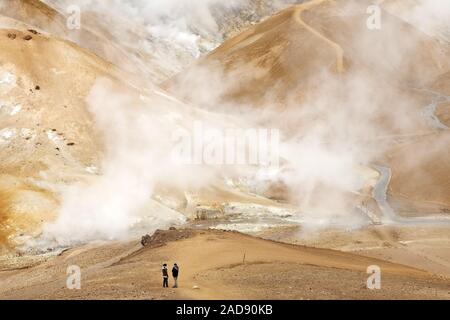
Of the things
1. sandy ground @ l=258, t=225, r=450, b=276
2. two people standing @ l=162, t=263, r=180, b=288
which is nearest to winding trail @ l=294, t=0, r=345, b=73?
sandy ground @ l=258, t=225, r=450, b=276

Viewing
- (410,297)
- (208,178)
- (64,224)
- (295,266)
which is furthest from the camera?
(208,178)

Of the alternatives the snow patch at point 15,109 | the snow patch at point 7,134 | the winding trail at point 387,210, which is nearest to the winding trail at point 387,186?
the winding trail at point 387,210

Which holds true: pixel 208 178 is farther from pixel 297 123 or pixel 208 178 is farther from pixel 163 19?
pixel 163 19

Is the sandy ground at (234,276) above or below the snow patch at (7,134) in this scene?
below

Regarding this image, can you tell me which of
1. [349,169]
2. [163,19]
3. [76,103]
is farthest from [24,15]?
[349,169]

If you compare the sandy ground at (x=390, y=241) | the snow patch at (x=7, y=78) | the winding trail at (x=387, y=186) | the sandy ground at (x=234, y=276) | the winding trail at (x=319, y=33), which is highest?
the winding trail at (x=319, y=33)

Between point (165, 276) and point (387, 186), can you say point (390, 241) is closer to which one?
point (387, 186)

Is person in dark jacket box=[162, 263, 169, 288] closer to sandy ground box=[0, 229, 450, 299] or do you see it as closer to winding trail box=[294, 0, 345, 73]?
sandy ground box=[0, 229, 450, 299]

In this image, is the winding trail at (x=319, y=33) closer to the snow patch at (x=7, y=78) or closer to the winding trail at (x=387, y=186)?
the winding trail at (x=387, y=186)

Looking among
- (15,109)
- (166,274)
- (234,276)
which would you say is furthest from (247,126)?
(166,274)
